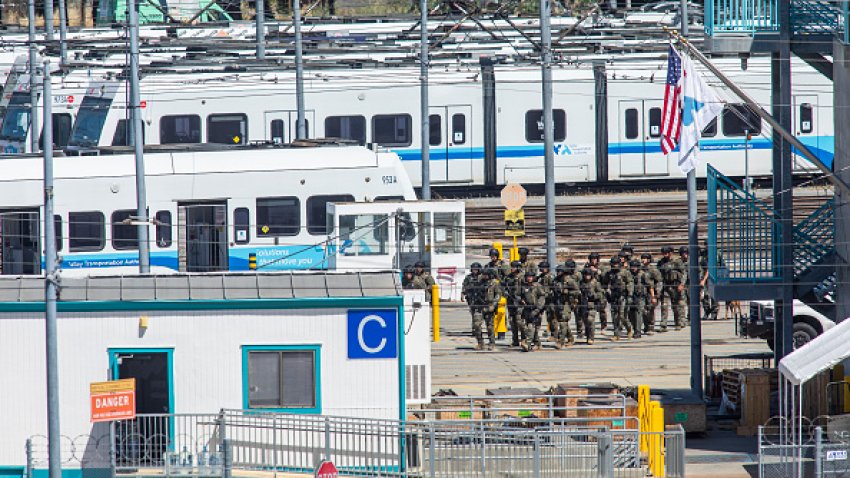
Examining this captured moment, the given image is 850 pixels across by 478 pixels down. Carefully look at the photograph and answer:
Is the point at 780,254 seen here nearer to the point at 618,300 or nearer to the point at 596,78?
the point at 618,300

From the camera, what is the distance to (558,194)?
40656mm

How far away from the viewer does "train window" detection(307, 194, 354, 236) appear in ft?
103

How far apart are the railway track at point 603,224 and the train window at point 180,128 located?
23.4ft

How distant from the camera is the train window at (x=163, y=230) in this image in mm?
30781

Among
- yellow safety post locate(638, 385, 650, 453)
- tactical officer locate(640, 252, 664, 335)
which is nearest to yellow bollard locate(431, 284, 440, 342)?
tactical officer locate(640, 252, 664, 335)

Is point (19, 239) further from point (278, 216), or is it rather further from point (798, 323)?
point (798, 323)

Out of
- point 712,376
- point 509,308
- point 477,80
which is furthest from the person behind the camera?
point 477,80

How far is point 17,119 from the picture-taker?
39469 mm

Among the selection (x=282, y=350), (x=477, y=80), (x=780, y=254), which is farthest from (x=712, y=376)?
(x=477, y=80)

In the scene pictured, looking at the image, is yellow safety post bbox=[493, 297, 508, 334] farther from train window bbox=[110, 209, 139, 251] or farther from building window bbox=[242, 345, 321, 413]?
building window bbox=[242, 345, 321, 413]

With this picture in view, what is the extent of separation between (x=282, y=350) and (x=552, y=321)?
9.80m

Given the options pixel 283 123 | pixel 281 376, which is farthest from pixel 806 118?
pixel 281 376

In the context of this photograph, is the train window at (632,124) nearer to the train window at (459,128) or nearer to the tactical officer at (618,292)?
the train window at (459,128)

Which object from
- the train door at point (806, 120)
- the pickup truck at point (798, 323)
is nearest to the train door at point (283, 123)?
the train door at point (806, 120)
